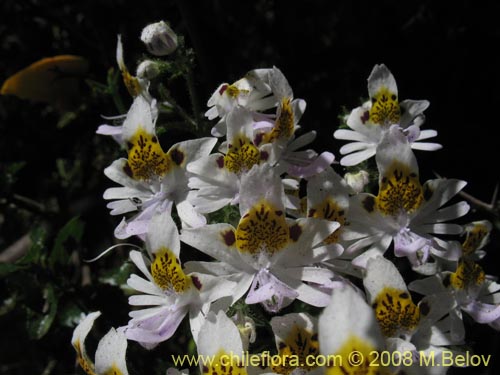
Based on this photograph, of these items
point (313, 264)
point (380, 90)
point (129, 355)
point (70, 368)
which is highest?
point (380, 90)

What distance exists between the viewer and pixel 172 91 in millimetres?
2871

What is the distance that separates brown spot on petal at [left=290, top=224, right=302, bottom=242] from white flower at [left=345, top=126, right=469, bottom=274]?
159mm

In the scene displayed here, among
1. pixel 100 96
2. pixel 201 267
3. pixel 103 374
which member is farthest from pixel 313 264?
pixel 100 96

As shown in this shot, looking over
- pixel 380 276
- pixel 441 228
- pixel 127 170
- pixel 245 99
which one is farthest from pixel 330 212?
pixel 127 170

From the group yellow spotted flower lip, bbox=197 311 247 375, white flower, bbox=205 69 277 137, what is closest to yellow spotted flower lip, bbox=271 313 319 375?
yellow spotted flower lip, bbox=197 311 247 375

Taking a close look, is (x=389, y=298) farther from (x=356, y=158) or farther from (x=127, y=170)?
(x=127, y=170)

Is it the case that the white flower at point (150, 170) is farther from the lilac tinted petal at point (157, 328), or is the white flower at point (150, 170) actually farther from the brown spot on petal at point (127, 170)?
the lilac tinted petal at point (157, 328)

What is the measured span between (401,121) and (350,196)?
1.42ft

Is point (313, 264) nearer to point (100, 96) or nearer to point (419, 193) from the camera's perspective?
point (419, 193)

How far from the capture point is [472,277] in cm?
196

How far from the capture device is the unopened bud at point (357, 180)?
1.95 meters

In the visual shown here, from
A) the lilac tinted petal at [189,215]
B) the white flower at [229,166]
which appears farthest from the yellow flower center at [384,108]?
the lilac tinted petal at [189,215]

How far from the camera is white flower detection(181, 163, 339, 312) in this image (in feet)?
5.47

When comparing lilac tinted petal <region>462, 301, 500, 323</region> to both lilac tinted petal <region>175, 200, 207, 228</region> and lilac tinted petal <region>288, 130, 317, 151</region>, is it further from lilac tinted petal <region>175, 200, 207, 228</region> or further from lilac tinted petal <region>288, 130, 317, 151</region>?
lilac tinted petal <region>175, 200, 207, 228</region>
